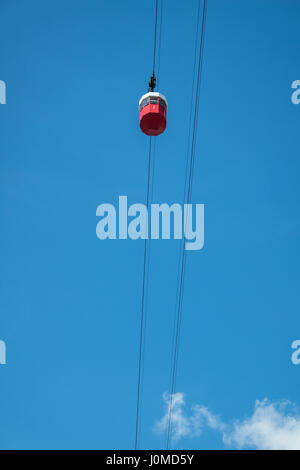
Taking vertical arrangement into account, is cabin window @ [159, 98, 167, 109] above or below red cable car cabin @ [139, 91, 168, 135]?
above

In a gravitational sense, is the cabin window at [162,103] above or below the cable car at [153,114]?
above

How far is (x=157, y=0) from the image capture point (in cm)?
1097

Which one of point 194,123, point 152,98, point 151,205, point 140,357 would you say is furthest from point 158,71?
point 140,357

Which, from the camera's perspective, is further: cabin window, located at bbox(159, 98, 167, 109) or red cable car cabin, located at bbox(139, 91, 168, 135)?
cabin window, located at bbox(159, 98, 167, 109)

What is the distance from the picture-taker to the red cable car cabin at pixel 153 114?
6.27 m

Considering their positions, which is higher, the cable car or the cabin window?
the cabin window

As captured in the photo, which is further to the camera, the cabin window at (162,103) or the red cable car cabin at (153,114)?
the cabin window at (162,103)

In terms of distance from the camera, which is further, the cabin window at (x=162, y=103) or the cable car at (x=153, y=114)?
the cabin window at (x=162, y=103)

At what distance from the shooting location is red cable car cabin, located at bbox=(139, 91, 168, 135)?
627cm

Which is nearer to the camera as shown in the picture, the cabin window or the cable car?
the cable car

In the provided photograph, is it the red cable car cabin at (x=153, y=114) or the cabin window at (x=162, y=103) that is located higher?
the cabin window at (x=162, y=103)

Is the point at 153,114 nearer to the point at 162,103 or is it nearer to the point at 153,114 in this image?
the point at 153,114

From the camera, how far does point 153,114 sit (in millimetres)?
6242
